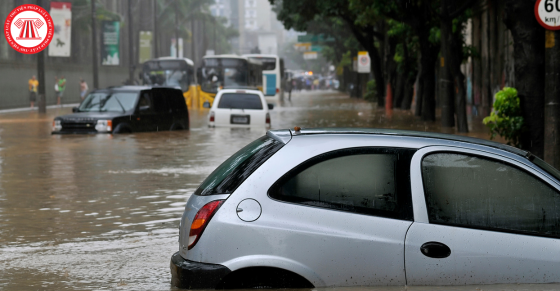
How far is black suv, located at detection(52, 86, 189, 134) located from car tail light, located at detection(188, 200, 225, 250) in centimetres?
1805

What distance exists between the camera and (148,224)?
9875 millimetres

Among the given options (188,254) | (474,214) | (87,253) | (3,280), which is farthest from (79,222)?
(474,214)

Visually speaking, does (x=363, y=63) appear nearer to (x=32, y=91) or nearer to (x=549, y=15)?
(x=32, y=91)

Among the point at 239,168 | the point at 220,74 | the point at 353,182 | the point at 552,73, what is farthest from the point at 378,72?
the point at 353,182

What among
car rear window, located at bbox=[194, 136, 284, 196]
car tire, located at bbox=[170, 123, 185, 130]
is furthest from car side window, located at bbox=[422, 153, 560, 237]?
car tire, located at bbox=[170, 123, 185, 130]

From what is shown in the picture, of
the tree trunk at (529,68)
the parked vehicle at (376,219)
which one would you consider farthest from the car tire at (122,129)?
the parked vehicle at (376,219)

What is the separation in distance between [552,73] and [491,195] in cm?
686

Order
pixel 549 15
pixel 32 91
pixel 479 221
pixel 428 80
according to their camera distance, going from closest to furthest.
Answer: pixel 479 221 < pixel 549 15 < pixel 428 80 < pixel 32 91

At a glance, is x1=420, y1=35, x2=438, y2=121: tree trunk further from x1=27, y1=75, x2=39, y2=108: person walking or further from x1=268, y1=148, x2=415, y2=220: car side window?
x1=268, y1=148, x2=415, y2=220: car side window

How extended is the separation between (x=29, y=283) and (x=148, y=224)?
9.94 ft

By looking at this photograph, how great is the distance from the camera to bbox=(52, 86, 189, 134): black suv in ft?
75.5

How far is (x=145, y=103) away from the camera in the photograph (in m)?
24.3

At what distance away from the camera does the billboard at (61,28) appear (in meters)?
45.7

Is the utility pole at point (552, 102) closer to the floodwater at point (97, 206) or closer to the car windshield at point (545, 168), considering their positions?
the floodwater at point (97, 206)
